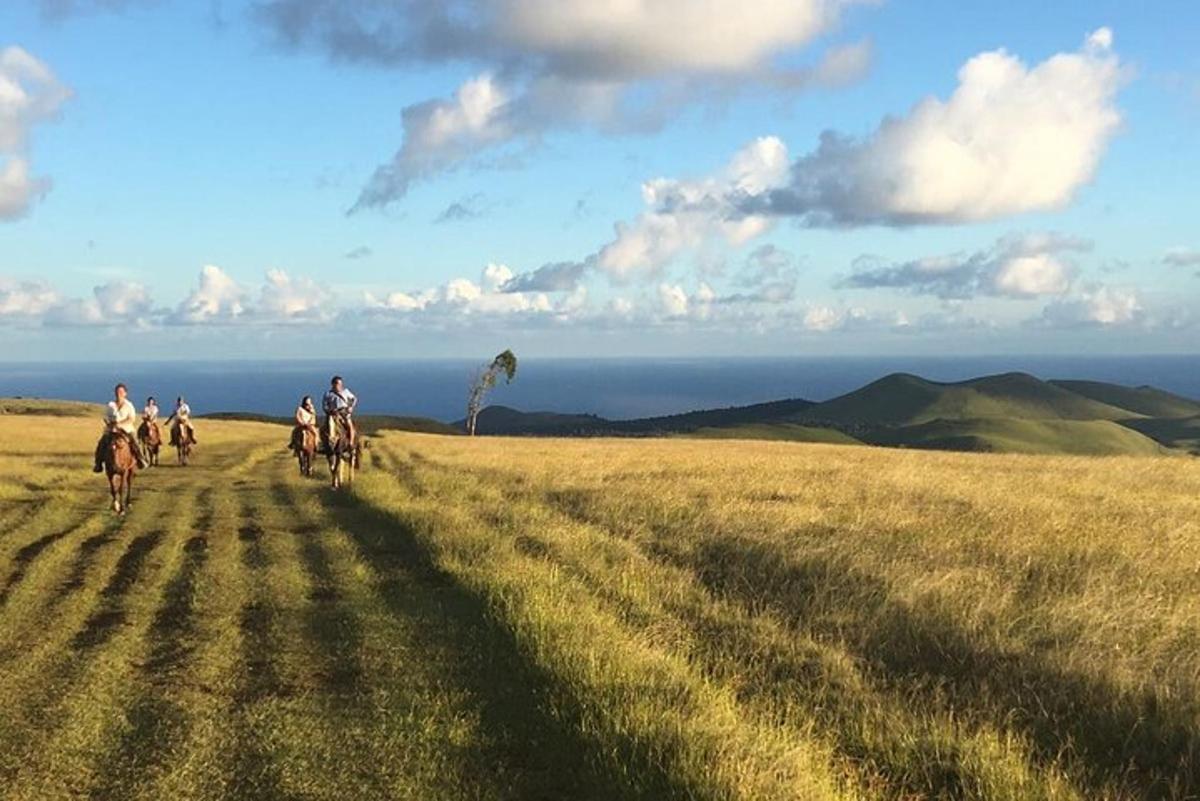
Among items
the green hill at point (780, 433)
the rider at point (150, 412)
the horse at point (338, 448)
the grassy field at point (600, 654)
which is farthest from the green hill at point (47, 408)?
the green hill at point (780, 433)

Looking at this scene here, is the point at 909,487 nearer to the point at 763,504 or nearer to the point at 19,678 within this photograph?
the point at 763,504

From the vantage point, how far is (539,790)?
256 inches

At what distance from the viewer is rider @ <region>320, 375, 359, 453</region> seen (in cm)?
2670

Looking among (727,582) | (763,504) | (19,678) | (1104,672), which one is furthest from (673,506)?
(19,678)

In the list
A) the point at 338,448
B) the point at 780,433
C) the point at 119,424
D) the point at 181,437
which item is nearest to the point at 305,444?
the point at 338,448

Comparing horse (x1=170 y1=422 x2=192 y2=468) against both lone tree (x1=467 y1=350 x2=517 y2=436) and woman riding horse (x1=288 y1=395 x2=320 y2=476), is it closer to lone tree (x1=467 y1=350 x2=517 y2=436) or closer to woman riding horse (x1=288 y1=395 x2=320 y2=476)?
woman riding horse (x1=288 y1=395 x2=320 y2=476)

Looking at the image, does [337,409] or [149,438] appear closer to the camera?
[337,409]

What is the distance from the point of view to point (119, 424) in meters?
22.7

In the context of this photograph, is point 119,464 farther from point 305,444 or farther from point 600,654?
point 600,654

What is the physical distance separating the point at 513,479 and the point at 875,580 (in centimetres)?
1610

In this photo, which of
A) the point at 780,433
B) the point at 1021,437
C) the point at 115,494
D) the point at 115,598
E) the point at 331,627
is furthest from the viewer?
the point at 1021,437

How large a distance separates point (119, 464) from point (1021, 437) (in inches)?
7346

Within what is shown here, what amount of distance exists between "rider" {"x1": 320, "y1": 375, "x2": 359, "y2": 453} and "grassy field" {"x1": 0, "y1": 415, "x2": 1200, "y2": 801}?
6857mm

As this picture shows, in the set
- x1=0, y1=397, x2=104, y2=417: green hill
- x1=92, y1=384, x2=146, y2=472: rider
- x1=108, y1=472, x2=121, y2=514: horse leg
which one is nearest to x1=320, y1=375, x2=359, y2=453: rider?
x1=92, y1=384, x2=146, y2=472: rider
